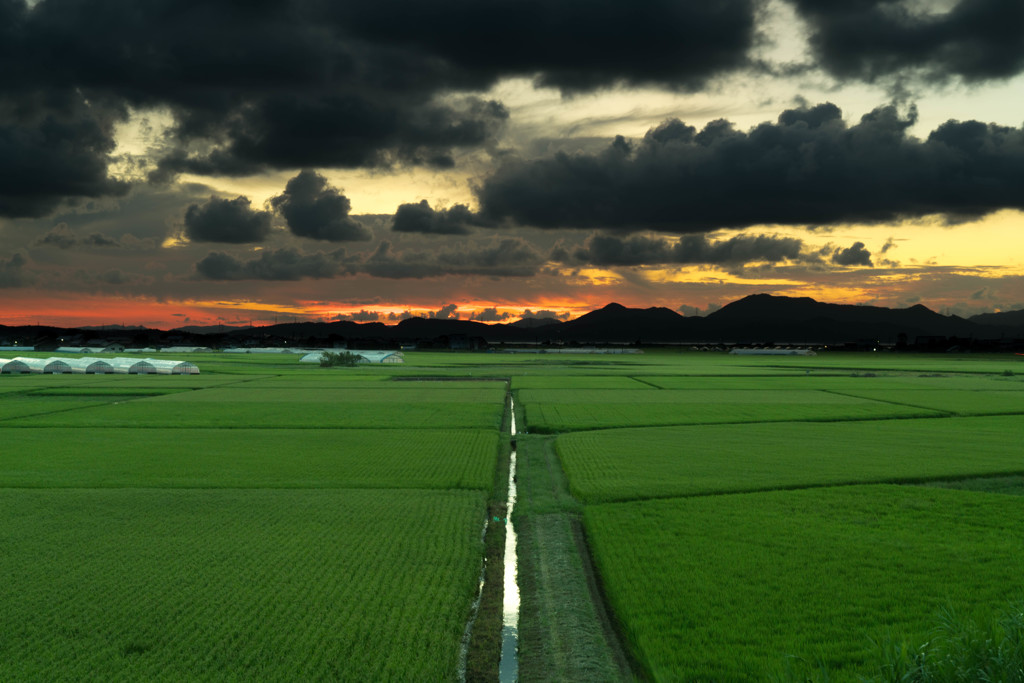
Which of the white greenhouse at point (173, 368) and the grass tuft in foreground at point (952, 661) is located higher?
the grass tuft in foreground at point (952, 661)

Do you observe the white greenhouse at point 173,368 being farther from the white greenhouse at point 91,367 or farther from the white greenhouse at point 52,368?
the white greenhouse at point 52,368

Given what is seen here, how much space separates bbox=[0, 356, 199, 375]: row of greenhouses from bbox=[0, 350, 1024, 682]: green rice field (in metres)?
57.1

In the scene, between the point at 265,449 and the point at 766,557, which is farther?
the point at 265,449

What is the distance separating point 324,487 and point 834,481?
1703cm

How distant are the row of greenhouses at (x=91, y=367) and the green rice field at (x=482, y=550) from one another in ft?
187

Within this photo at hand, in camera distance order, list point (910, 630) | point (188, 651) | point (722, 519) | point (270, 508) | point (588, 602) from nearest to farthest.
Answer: point (188, 651), point (910, 630), point (588, 602), point (722, 519), point (270, 508)

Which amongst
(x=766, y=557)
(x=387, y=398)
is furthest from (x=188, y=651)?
(x=387, y=398)

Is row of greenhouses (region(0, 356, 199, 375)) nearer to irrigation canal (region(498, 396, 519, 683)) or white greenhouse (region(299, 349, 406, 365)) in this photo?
white greenhouse (region(299, 349, 406, 365))

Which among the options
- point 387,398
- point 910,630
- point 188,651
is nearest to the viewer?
point 188,651

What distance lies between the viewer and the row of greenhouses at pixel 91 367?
8650 centimetres

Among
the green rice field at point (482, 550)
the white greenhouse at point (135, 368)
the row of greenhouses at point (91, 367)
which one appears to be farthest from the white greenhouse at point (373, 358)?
the green rice field at point (482, 550)

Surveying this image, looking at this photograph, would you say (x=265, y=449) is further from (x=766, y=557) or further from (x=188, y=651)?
(x=766, y=557)

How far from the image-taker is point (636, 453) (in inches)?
1117

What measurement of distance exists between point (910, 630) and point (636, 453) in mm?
17760
